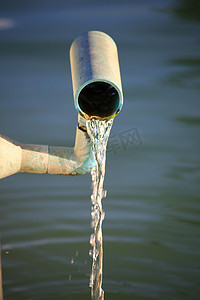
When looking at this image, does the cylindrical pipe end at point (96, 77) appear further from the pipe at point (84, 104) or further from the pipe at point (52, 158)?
the pipe at point (52, 158)

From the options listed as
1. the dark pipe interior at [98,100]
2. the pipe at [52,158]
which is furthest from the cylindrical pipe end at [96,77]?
the pipe at [52,158]

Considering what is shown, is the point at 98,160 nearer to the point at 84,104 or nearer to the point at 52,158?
the point at 52,158

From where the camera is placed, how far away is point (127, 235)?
223 centimetres

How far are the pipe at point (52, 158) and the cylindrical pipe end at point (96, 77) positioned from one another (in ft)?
0.33

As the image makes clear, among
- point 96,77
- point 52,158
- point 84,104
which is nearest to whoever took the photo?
point 96,77

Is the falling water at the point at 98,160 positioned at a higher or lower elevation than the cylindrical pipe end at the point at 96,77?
lower

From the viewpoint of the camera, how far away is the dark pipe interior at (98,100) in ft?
3.70

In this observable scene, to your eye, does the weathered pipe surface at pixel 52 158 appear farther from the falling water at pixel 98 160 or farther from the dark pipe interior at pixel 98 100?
the dark pipe interior at pixel 98 100

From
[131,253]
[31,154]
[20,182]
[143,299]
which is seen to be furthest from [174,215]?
[31,154]

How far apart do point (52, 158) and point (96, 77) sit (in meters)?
0.37

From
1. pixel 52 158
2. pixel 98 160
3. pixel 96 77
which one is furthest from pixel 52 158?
pixel 96 77

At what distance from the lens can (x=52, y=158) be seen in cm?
130

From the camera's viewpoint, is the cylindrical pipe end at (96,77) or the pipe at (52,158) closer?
the cylindrical pipe end at (96,77)

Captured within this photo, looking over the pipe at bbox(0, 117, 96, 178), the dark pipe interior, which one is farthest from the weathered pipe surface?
the dark pipe interior
